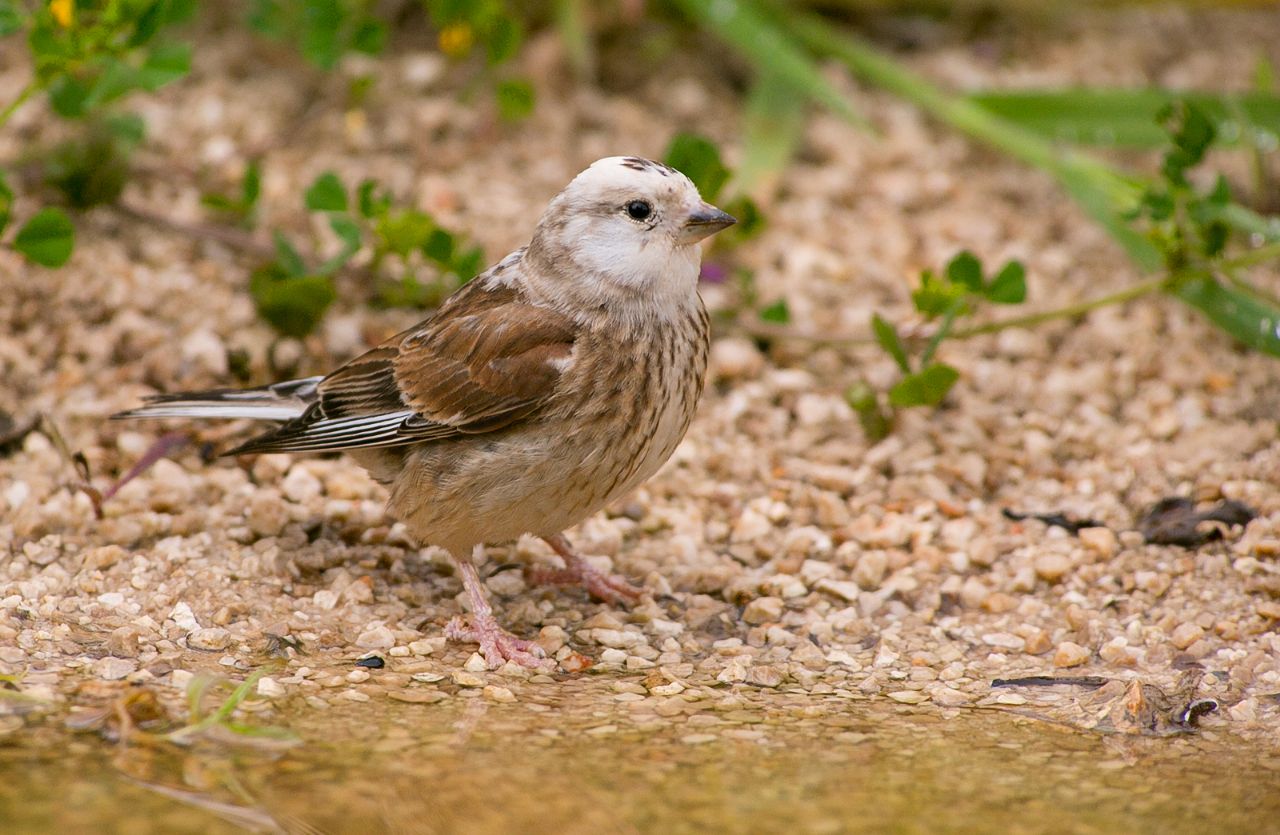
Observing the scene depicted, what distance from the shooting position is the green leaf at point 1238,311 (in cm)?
466

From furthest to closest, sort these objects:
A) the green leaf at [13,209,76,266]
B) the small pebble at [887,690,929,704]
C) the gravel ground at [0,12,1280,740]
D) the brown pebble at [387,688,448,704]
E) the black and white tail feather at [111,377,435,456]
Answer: the green leaf at [13,209,76,266], the black and white tail feather at [111,377,435,456], the gravel ground at [0,12,1280,740], the small pebble at [887,690,929,704], the brown pebble at [387,688,448,704]

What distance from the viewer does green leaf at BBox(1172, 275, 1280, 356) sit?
4664 mm

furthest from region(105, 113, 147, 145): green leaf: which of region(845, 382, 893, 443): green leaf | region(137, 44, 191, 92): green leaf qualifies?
region(845, 382, 893, 443): green leaf

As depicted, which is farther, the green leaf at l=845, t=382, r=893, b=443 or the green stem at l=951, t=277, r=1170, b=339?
the green leaf at l=845, t=382, r=893, b=443

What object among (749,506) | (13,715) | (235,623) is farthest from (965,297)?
(13,715)

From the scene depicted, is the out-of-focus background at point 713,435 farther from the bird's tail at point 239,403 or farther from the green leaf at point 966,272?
the bird's tail at point 239,403

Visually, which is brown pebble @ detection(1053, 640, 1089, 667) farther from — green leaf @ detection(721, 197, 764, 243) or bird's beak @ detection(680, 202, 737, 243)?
green leaf @ detection(721, 197, 764, 243)

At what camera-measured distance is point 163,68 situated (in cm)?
464

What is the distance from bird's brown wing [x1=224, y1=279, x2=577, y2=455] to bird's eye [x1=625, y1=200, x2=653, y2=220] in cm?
34

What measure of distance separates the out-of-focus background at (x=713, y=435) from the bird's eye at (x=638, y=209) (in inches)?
35.1

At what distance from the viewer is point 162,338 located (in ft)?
16.5

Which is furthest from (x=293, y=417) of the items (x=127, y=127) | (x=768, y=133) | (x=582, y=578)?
(x=768, y=133)

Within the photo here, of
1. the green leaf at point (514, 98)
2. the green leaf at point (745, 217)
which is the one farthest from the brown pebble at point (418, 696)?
the green leaf at point (514, 98)

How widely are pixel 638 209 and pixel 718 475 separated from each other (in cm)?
113
